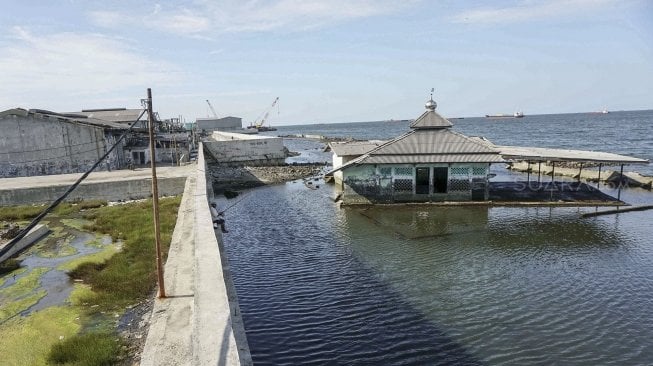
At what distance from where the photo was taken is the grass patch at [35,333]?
1152 centimetres

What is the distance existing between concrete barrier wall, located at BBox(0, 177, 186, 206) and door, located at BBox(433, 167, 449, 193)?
853 inches

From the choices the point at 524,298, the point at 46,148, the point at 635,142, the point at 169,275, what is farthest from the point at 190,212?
the point at 635,142

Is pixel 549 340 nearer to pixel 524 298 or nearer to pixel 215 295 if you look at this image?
pixel 524 298

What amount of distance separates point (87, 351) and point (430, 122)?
29.9 meters

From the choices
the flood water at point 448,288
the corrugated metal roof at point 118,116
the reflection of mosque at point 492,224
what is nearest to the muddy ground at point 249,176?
the corrugated metal roof at point 118,116

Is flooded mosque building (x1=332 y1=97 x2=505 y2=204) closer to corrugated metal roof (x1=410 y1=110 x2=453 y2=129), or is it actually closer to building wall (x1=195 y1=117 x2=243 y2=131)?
corrugated metal roof (x1=410 y1=110 x2=453 y2=129)

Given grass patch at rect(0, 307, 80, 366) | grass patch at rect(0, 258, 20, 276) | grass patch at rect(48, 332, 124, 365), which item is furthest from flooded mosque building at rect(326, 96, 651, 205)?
grass patch at rect(48, 332, 124, 365)

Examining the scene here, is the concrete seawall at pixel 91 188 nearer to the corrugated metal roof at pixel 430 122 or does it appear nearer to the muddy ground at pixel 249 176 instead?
the muddy ground at pixel 249 176

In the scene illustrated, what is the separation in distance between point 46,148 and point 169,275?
121 feet

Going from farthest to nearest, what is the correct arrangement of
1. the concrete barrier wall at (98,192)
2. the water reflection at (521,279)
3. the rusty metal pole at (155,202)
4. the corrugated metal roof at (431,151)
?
1. the concrete barrier wall at (98,192)
2. the corrugated metal roof at (431,151)
3. the water reflection at (521,279)
4. the rusty metal pole at (155,202)

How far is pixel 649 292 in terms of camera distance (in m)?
16.5

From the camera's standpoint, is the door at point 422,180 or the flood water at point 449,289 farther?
the door at point 422,180

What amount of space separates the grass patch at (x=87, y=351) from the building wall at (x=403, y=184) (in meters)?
23.9

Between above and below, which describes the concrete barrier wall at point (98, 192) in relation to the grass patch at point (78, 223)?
above
